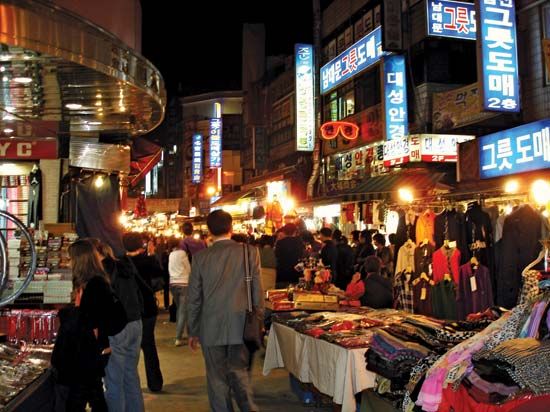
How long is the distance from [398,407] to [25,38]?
4.16m

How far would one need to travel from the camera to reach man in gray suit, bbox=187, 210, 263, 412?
225 inches

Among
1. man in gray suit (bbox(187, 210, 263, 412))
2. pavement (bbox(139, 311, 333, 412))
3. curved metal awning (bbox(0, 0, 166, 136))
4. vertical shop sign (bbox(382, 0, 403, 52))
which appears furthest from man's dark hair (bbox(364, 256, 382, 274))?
vertical shop sign (bbox(382, 0, 403, 52))

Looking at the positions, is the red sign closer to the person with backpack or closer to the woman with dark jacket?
the person with backpack

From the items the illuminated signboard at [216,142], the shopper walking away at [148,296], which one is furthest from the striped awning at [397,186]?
the illuminated signboard at [216,142]

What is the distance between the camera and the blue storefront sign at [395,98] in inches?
611

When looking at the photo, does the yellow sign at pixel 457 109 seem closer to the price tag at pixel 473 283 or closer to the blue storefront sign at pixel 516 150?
the blue storefront sign at pixel 516 150

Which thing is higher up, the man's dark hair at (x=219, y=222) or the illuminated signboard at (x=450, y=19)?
the illuminated signboard at (x=450, y=19)

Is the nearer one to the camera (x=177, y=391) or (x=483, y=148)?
(x=177, y=391)

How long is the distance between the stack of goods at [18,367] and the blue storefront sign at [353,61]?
13.2 metres

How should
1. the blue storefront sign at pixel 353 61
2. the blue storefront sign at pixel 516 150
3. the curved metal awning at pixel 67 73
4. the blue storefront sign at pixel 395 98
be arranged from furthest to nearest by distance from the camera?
the blue storefront sign at pixel 353 61 < the blue storefront sign at pixel 395 98 < the blue storefront sign at pixel 516 150 < the curved metal awning at pixel 67 73

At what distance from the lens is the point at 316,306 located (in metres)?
8.32

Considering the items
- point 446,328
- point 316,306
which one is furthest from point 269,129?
point 446,328

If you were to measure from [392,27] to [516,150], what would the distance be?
6.61 metres

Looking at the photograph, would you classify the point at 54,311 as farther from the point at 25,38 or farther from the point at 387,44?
the point at 387,44
